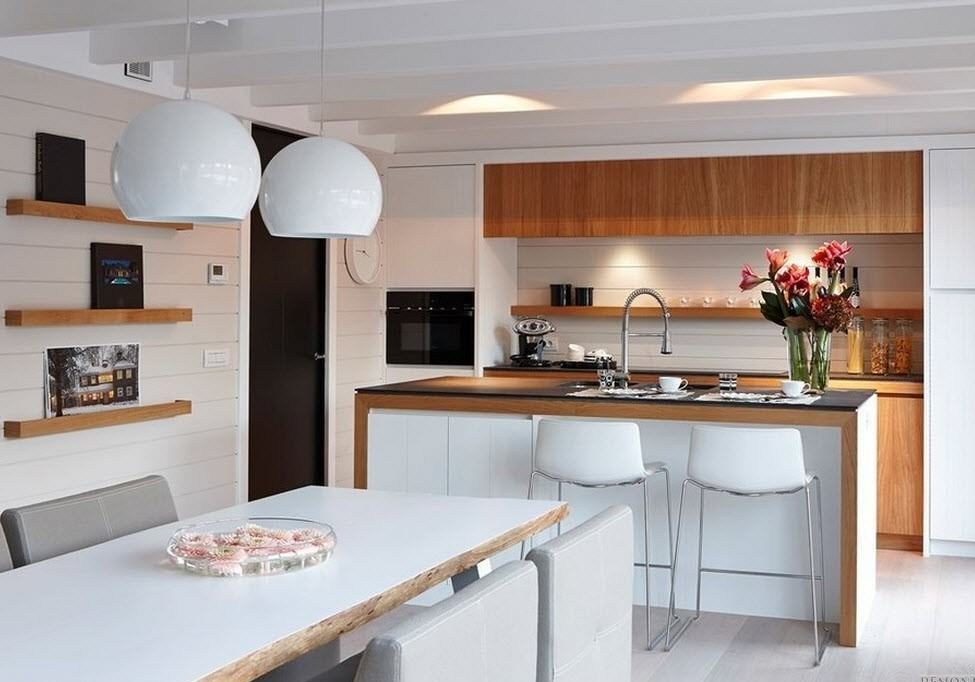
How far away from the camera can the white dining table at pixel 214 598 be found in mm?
1969

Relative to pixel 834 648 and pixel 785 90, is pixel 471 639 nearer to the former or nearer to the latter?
pixel 834 648

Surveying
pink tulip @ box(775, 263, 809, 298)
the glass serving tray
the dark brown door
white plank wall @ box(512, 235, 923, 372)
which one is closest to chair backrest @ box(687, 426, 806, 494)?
pink tulip @ box(775, 263, 809, 298)

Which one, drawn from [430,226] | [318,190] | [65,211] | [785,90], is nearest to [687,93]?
[785,90]

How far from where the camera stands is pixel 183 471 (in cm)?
588

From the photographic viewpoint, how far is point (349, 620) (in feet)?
7.58

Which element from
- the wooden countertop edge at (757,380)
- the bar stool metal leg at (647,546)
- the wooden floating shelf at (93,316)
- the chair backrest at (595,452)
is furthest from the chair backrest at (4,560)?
the wooden countertop edge at (757,380)

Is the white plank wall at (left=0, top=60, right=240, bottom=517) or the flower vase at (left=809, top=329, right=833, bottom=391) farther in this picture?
the flower vase at (left=809, top=329, right=833, bottom=391)

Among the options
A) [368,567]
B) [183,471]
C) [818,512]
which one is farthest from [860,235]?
[368,567]

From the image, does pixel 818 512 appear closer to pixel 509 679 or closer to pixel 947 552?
pixel 947 552

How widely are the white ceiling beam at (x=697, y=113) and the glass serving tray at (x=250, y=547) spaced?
13.7 feet

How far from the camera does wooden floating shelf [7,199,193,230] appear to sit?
4805 mm

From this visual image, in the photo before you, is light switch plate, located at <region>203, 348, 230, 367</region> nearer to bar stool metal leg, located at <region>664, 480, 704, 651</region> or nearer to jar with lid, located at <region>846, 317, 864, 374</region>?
bar stool metal leg, located at <region>664, 480, 704, 651</region>

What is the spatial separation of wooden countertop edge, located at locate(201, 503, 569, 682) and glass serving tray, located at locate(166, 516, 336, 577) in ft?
0.85

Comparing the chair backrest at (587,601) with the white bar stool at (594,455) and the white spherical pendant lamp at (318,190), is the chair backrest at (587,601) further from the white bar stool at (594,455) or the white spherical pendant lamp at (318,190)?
the white bar stool at (594,455)
